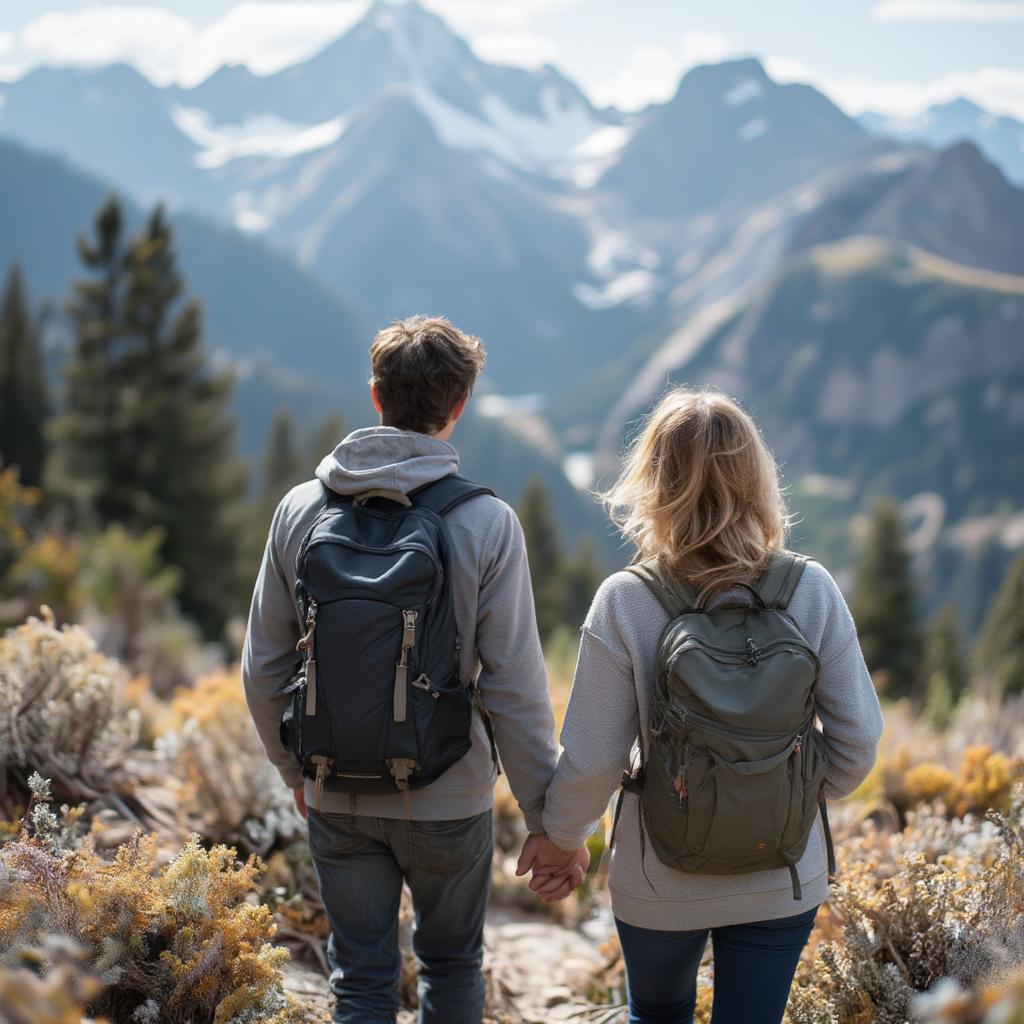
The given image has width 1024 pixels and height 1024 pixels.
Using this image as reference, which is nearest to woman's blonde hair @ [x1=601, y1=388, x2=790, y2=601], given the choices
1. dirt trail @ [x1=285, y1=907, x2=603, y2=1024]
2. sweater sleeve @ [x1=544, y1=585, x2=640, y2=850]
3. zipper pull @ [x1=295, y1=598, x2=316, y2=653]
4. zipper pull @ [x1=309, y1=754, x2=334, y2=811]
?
sweater sleeve @ [x1=544, y1=585, x2=640, y2=850]

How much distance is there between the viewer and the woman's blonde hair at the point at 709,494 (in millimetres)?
2393

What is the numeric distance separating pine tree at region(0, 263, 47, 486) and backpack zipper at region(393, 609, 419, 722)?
33.9 m

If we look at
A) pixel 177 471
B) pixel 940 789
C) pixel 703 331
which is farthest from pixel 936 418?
pixel 940 789

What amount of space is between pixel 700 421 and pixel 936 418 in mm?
142336

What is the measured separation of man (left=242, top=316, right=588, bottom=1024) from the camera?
8.34ft

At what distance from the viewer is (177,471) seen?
96.8 feet

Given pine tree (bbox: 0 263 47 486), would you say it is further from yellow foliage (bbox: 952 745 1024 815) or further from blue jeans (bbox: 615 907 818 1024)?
blue jeans (bbox: 615 907 818 1024)

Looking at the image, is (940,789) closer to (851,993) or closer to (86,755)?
(851,993)

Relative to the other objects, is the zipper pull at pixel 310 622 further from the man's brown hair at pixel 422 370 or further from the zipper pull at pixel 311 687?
the man's brown hair at pixel 422 370

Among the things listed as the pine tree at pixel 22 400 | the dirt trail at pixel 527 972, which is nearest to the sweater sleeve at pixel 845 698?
the dirt trail at pixel 527 972

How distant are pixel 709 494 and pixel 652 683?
46 cm

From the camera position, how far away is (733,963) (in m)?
2.41

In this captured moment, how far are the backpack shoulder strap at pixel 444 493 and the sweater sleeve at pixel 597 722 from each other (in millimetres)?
408

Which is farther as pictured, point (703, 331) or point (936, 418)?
point (703, 331)
